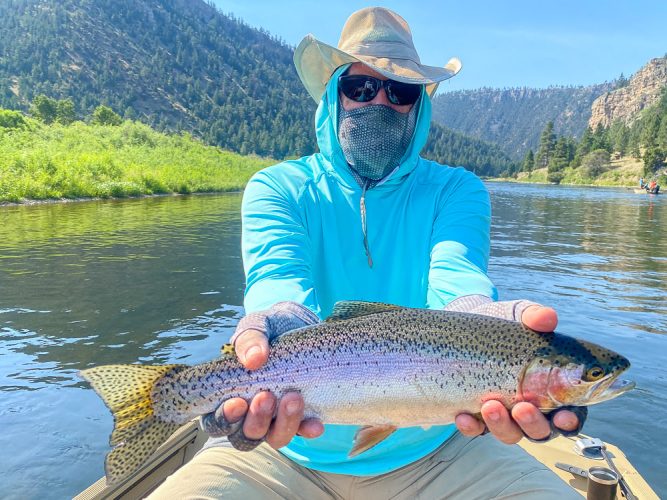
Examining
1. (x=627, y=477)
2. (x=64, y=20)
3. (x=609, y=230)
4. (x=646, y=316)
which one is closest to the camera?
(x=627, y=477)

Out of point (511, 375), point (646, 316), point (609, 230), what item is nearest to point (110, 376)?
point (511, 375)

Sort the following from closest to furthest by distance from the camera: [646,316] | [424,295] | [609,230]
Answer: [424,295], [646,316], [609,230]

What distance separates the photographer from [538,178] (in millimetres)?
150500

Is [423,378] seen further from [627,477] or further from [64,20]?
[64,20]

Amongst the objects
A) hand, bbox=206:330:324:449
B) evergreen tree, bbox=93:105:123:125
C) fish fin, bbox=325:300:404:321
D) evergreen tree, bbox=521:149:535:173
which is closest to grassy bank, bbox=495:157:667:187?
evergreen tree, bbox=521:149:535:173

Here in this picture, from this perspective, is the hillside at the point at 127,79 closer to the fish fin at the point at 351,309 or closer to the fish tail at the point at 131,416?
the fish tail at the point at 131,416

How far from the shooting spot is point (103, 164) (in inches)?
1906

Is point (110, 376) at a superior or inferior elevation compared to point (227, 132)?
inferior

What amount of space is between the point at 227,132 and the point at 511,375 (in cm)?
15511

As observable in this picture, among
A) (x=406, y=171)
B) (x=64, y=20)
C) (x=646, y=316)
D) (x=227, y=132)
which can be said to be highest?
(x=64, y=20)

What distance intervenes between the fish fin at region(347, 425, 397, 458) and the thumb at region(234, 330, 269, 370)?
2.08ft

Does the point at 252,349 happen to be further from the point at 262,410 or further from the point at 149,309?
the point at 149,309

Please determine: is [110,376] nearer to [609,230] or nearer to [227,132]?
[609,230]

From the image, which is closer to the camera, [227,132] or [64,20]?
[227,132]
